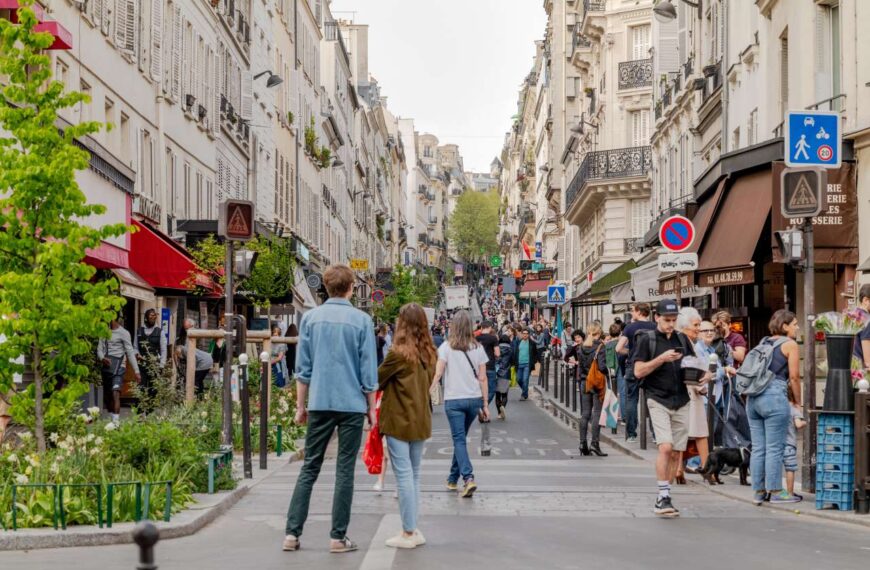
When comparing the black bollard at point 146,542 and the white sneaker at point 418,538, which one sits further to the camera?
the white sneaker at point 418,538

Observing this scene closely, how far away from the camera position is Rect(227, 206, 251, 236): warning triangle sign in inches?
593

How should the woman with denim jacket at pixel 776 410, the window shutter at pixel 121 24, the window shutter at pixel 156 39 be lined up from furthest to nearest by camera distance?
the window shutter at pixel 156 39
the window shutter at pixel 121 24
the woman with denim jacket at pixel 776 410

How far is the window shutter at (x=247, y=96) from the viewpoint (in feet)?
143

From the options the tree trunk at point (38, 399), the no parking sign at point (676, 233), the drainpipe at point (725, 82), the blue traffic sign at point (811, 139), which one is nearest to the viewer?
the tree trunk at point (38, 399)

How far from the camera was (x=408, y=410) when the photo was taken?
10008 mm

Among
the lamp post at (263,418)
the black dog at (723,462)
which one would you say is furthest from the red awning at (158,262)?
the black dog at (723,462)

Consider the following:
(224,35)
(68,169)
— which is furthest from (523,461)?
(224,35)

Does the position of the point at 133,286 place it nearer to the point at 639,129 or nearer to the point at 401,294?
the point at 639,129

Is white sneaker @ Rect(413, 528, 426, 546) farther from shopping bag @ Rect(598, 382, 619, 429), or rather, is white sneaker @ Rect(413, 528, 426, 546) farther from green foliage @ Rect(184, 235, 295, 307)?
green foliage @ Rect(184, 235, 295, 307)

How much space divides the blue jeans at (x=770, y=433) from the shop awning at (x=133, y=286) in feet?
35.2

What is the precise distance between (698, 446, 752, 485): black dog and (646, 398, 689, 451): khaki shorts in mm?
1745

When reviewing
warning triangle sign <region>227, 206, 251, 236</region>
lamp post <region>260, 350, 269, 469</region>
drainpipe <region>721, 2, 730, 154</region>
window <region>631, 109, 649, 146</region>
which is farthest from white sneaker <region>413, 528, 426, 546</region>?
window <region>631, 109, 649, 146</region>

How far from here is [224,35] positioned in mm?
39469

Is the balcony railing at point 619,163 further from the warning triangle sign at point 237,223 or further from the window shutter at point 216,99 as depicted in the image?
the warning triangle sign at point 237,223
